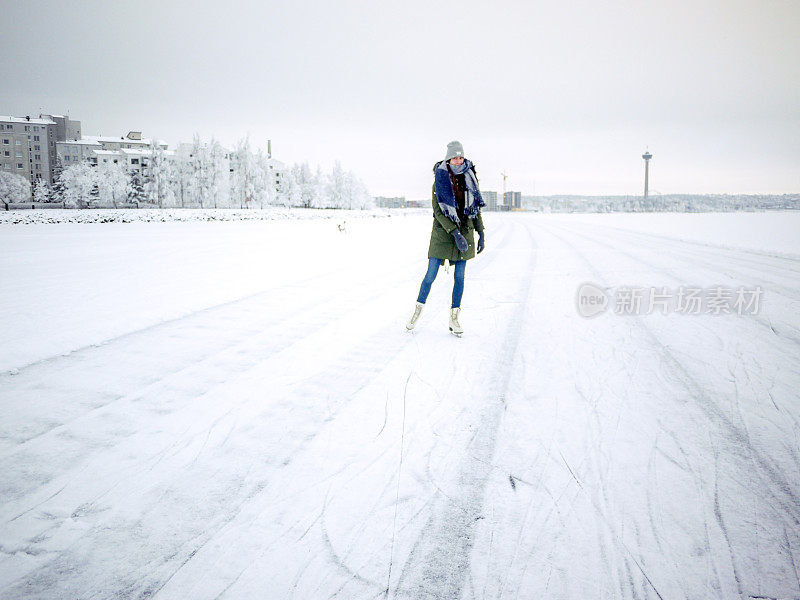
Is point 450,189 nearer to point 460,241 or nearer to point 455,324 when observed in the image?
point 460,241

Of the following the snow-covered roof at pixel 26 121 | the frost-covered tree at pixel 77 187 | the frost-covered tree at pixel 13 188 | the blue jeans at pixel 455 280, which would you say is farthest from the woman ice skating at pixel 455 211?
the snow-covered roof at pixel 26 121

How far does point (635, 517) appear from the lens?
78.7 inches

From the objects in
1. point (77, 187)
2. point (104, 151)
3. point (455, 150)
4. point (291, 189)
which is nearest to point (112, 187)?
point (77, 187)

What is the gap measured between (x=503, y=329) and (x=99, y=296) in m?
5.97

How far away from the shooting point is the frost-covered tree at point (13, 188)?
234 feet

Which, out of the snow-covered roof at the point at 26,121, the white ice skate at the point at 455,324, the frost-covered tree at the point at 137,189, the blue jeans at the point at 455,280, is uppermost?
the snow-covered roof at the point at 26,121

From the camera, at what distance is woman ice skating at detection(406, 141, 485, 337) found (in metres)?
4.63

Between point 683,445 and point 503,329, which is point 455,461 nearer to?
point 683,445

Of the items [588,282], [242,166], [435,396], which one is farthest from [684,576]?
[242,166]

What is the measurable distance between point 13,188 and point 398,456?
9653 cm

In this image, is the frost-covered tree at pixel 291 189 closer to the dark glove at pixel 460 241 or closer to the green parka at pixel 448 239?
the green parka at pixel 448 239

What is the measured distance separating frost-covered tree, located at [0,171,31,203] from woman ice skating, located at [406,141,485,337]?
91.6 metres

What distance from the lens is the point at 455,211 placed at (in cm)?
465

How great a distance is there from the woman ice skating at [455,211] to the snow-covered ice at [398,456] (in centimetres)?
85
